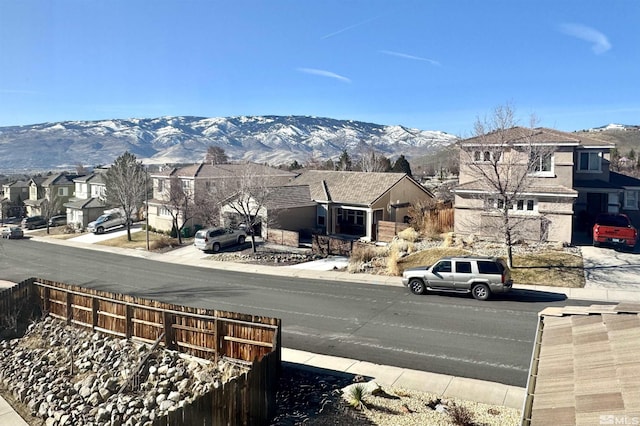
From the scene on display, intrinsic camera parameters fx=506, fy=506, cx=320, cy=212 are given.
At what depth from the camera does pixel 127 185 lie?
50.2 meters

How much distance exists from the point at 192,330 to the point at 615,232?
1008 inches

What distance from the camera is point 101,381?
16.8 m

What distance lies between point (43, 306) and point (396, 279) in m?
17.4

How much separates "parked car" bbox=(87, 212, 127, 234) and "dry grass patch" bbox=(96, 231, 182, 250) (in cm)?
553

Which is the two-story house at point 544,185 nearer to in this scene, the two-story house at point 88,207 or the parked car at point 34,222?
the two-story house at point 88,207

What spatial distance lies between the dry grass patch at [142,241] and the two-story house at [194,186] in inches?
71.1

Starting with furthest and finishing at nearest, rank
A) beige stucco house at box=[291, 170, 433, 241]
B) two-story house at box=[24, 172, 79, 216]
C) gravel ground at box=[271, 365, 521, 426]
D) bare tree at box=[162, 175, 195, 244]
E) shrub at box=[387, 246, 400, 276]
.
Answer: two-story house at box=[24, 172, 79, 216]
bare tree at box=[162, 175, 195, 244]
beige stucco house at box=[291, 170, 433, 241]
shrub at box=[387, 246, 400, 276]
gravel ground at box=[271, 365, 521, 426]

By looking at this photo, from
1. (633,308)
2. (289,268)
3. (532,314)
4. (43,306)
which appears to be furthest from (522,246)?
(43,306)

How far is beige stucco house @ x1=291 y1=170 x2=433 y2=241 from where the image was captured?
40.6 metres

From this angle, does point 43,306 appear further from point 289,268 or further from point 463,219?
point 463,219

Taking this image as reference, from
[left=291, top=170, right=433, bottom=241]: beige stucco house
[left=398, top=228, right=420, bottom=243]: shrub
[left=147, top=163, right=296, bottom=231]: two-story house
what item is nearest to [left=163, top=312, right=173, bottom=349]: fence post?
[left=398, top=228, right=420, bottom=243]: shrub

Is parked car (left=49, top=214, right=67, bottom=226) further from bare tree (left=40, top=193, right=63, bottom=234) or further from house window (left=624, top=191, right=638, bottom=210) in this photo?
house window (left=624, top=191, right=638, bottom=210)

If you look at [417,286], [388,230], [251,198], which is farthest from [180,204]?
[417,286]

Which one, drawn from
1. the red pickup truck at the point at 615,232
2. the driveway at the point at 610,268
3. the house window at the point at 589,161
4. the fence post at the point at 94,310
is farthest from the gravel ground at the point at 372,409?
the house window at the point at 589,161
